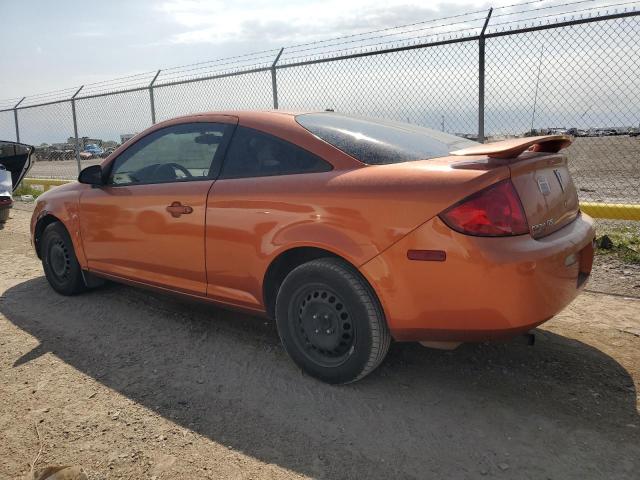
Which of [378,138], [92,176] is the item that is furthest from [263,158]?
[92,176]

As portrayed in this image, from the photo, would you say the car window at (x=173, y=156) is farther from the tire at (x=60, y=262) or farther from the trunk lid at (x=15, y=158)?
the trunk lid at (x=15, y=158)

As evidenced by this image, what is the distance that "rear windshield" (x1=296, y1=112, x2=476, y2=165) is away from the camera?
9.92ft

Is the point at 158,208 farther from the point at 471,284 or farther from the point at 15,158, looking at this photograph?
the point at 15,158

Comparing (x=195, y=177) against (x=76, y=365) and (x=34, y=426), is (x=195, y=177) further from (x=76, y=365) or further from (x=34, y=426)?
(x=34, y=426)

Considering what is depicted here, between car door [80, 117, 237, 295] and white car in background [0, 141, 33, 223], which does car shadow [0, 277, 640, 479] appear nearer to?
car door [80, 117, 237, 295]

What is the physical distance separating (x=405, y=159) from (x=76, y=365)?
2.34 m

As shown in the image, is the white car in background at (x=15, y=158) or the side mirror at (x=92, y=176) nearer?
the side mirror at (x=92, y=176)

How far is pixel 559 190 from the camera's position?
2936 millimetres

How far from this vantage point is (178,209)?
3580 millimetres

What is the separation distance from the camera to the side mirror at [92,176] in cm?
425

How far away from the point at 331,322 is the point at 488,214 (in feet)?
3.32

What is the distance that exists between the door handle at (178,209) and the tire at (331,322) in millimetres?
892

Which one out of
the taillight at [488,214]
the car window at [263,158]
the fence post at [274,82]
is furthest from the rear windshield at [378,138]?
the fence post at [274,82]

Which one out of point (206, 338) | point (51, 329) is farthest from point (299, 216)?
point (51, 329)
